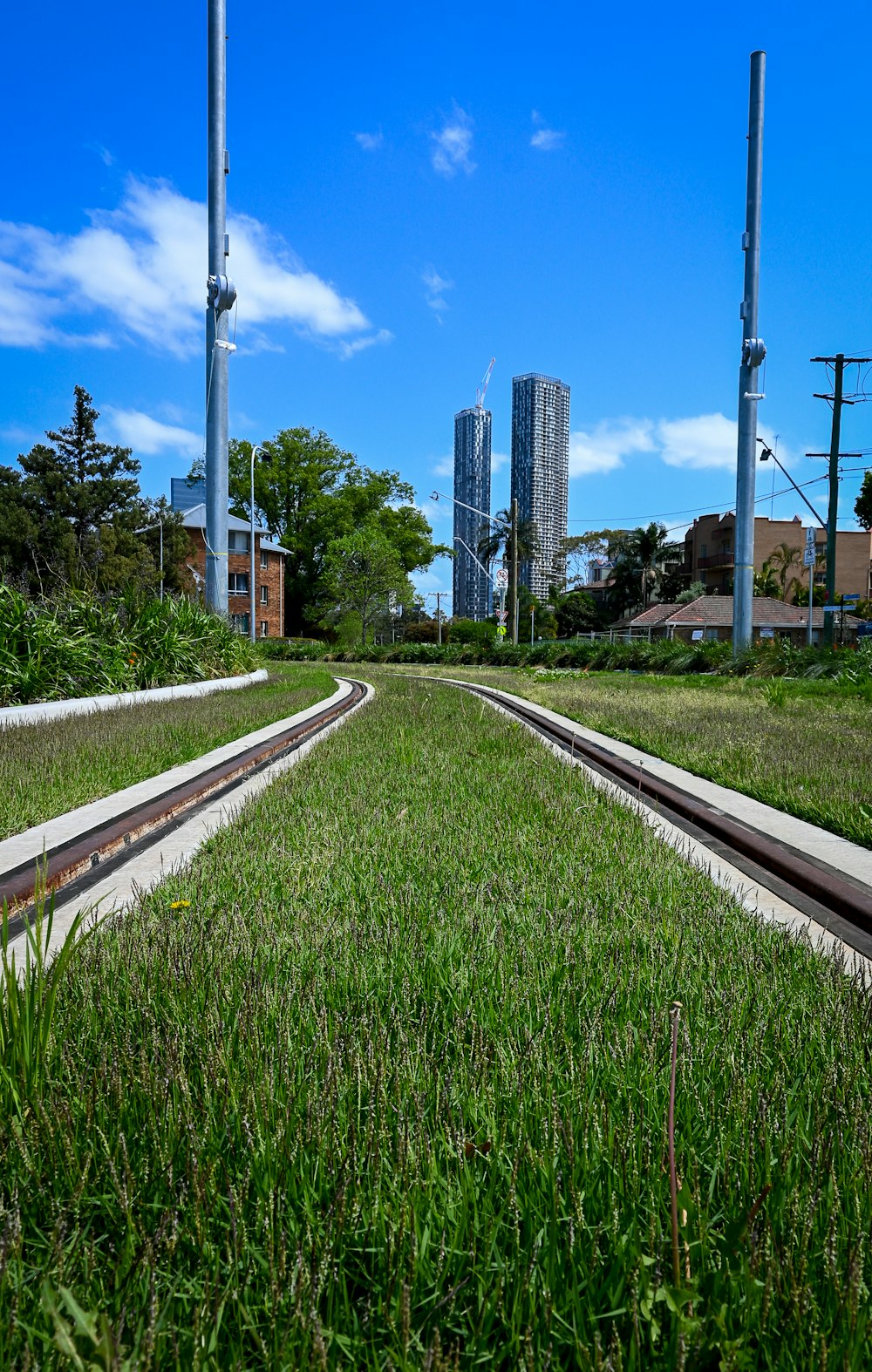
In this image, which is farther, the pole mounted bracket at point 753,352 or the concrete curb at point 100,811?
the pole mounted bracket at point 753,352

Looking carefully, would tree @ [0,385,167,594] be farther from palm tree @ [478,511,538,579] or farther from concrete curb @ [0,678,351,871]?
concrete curb @ [0,678,351,871]

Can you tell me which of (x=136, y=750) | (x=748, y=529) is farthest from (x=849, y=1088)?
(x=748, y=529)

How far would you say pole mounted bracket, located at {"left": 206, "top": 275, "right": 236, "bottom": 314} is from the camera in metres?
20.7

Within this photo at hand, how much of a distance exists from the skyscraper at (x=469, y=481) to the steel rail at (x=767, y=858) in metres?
139

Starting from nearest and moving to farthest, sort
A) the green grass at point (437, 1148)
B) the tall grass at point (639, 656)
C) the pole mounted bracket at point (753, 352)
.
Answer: the green grass at point (437, 1148) < the tall grass at point (639, 656) < the pole mounted bracket at point (753, 352)

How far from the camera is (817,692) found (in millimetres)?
17484

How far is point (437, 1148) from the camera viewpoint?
6.32 feet

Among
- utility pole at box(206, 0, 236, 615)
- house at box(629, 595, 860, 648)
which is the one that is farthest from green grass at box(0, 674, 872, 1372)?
house at box(629, 595, 860, 648)

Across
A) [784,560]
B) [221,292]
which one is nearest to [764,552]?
[784,560]

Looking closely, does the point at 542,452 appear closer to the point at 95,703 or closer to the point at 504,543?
the point at 504,543

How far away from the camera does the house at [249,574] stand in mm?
68375

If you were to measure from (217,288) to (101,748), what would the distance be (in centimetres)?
1577

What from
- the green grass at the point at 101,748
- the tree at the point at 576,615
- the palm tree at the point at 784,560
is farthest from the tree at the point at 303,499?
the green grass at the point at 101,748

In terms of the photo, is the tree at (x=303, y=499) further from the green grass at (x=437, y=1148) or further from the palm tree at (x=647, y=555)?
the green grass at (x=437, y=1148)
